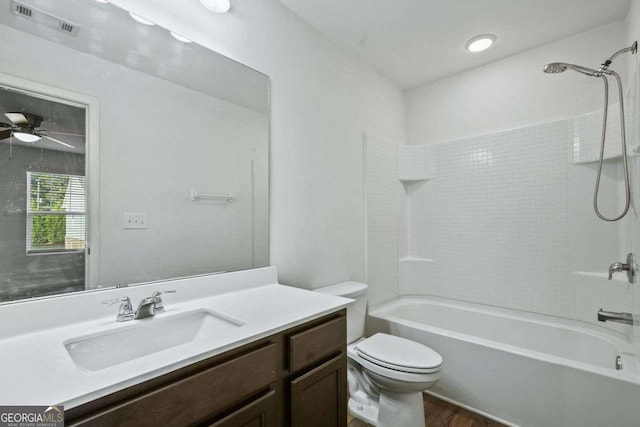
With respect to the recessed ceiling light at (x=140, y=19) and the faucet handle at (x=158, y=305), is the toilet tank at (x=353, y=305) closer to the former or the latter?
the faucet handle at (x=158, y=305)

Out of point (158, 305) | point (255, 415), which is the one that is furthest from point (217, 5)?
point (255, 415)

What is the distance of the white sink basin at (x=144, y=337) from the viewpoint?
35.9 inches

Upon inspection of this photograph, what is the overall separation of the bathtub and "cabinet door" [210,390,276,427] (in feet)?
4.49

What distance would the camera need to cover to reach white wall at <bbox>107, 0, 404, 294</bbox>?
5.12 ft

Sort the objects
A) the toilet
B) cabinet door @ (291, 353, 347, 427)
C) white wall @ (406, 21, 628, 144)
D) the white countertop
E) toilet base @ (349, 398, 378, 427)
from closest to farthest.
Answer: the white countertop < cabinet door @ (291, 353, 347, 427) < the toilet < toilet base @ (349, 398, 378, 427) < white wall @ (406, 21, 628, 144)

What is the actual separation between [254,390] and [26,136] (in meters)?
1.11

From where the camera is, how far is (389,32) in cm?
205

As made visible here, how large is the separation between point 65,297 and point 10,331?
15cm

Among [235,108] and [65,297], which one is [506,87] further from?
[65,297]

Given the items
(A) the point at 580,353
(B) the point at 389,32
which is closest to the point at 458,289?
(A) the point at 580,353

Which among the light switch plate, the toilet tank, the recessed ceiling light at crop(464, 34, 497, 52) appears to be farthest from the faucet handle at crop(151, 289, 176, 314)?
the recessed ceiling light at crop(464, 34, 497, 52)

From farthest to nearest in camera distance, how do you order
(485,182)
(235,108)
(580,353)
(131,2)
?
1. (485,182)
2. (580,353)
3. (235,108)
4. (131,2)

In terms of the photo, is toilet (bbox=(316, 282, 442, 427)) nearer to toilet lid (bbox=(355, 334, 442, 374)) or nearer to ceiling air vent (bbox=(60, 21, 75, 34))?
toilet lid (bbox=(355, 334, 442, 374))

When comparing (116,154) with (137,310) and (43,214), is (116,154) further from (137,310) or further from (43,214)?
(137,310)
